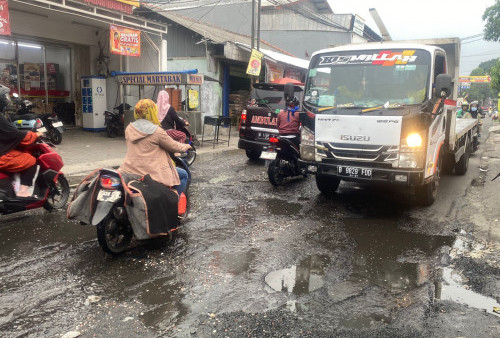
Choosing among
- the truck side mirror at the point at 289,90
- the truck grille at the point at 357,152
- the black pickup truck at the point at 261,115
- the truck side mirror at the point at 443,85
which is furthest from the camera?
→ the black pickup truck at the point at 261,115

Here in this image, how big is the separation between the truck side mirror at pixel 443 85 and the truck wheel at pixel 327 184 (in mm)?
2312

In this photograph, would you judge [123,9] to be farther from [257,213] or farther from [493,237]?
[493,237]

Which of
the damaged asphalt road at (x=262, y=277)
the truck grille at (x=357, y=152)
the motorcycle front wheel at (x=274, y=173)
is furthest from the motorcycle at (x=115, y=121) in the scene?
the truck grille at (x=357, y=152)

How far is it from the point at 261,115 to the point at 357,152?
4.38 meters

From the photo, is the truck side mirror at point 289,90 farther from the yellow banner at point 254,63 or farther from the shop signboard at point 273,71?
the shop signboard at point 273,71

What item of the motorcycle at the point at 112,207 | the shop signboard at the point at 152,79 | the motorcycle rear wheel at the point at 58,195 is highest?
the shop signboard at the point at 152,79

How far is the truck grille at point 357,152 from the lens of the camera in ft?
19.0

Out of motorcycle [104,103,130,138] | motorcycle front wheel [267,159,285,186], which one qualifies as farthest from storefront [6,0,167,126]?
motorcycle front wheel [267,159,285,186]

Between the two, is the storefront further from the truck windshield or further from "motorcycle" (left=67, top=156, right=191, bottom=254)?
"motorcycle" (left=67, top=156, right=191, bottom=254)

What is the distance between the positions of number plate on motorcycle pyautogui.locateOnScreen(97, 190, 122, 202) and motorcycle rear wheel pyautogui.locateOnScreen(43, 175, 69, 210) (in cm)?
220

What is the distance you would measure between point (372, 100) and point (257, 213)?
2433mm

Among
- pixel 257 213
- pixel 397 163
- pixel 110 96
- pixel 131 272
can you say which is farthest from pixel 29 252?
pixel 110 96

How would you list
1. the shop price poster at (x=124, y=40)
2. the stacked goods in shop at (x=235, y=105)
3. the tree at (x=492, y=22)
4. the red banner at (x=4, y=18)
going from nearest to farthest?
the red banner at (x=4, y=18), the shop price poster at (x=124, y=40), the stacked goods in shop at (x=235, y=105), the tree at (x=492, y=22)

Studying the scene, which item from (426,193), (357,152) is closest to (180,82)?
(357,152)
